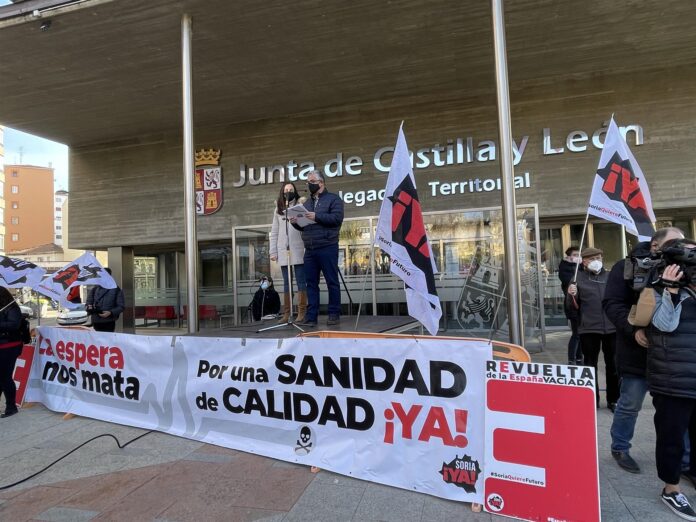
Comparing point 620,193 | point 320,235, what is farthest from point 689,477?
point 320,235

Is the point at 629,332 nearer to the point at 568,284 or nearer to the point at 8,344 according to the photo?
the point at 568,284

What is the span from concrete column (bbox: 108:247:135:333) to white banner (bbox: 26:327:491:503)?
28.1 ft

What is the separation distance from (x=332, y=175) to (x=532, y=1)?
5504mm

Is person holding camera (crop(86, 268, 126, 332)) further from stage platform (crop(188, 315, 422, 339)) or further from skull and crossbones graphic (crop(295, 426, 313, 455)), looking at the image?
skull and crossbones graphic (crop(295, 426, 313, 455))

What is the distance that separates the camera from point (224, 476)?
3.61 m

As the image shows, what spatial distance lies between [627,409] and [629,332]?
73cm

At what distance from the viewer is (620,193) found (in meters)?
4.69

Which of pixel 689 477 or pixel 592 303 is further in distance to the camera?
pixel 592 303

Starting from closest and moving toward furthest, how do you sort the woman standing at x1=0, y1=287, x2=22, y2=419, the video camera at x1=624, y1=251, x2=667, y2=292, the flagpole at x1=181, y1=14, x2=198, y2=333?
the video camera at x1=624, y1=251, x2=667, y2=292, the woman standing at x1=0, y1=287, x2=22, y2=419, the flagpole at x1=181, y1=14, x2=198, y2=333

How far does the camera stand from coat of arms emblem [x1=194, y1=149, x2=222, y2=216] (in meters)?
12.1

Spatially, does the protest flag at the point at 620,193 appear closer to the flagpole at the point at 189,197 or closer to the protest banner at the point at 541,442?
the protest banner at the point at 541,442

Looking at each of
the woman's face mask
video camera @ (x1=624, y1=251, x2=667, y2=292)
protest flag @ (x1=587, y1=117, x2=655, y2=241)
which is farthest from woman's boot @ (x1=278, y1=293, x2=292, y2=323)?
video camera @ (x1=624, y1=251, x2=667, y2=292)

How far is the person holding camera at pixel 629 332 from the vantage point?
313 centimetres

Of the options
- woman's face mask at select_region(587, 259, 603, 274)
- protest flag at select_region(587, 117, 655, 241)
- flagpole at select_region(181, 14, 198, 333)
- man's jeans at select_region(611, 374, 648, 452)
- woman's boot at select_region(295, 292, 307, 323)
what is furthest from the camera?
flagpole at select_region(181, 14, 198, 333)
